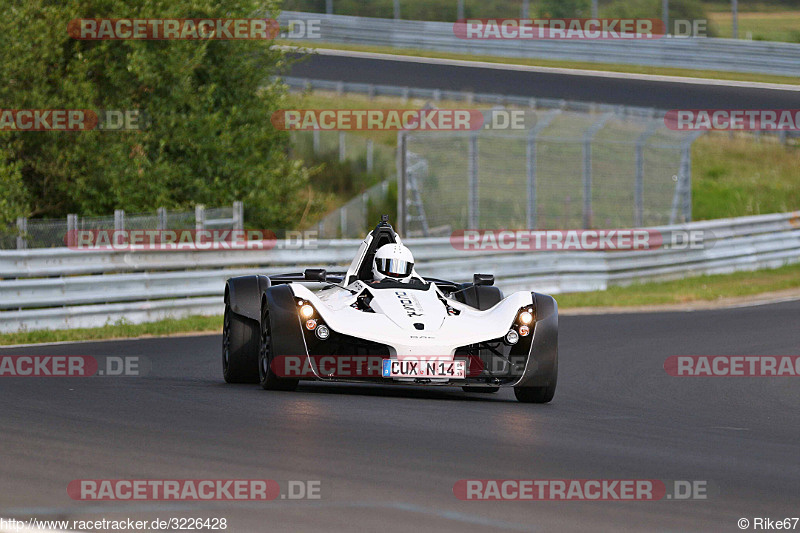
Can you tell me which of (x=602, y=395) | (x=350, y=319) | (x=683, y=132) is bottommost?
(x=602, y=395)

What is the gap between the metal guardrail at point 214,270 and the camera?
16453 mm

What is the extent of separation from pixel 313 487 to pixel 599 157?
31.4 meters

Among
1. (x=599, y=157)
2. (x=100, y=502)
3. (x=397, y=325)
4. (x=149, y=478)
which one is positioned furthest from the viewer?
(x=599, y=157)

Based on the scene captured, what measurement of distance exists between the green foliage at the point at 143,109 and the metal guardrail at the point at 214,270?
5.17m

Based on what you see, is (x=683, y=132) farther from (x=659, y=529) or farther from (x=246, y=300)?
(x=659, y=529)

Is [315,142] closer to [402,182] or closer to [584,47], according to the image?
[584,47]

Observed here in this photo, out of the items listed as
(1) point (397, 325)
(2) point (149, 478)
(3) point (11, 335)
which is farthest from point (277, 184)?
(2) point (149, 478)

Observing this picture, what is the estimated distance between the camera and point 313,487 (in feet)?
21.5

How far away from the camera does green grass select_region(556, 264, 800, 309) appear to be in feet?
72.6
